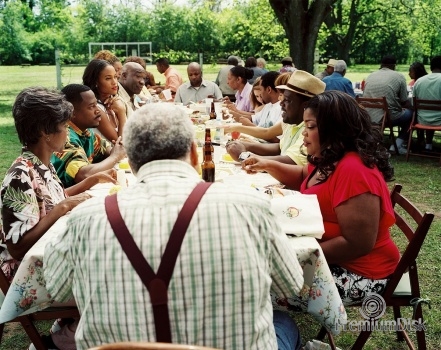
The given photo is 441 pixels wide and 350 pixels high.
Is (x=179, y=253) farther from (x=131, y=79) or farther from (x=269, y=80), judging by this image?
(x=131, y=79)

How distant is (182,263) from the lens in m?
1.39

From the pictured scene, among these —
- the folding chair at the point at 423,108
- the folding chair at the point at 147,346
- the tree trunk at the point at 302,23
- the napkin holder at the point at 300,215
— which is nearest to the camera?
the folding chair at the point at 147,346

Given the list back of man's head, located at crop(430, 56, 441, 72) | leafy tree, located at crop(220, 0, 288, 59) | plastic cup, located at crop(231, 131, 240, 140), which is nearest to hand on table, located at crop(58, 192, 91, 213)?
plastic cup, located at crop(231, 131, 240, 140)

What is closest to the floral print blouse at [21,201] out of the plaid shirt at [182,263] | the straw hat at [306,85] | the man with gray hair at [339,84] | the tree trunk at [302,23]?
the plaid shirt at [182,263]

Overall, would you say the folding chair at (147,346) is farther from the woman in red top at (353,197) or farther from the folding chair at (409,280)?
the folding chair at (409,280)

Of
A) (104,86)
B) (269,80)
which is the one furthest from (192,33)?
(104,86)

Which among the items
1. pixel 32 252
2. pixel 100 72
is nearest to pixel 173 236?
pixel 32 252

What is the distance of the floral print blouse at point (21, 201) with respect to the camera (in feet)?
7.49

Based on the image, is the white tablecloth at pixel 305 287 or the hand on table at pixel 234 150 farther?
the hand on table at pixel 234 150

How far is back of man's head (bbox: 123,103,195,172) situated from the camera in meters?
1.51

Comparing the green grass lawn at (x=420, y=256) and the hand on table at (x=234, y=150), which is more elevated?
the hand on table at (x=234, y=150)

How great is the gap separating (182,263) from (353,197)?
1174 mm

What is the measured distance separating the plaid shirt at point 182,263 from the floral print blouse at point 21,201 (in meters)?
0.86

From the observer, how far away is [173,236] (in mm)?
1381
